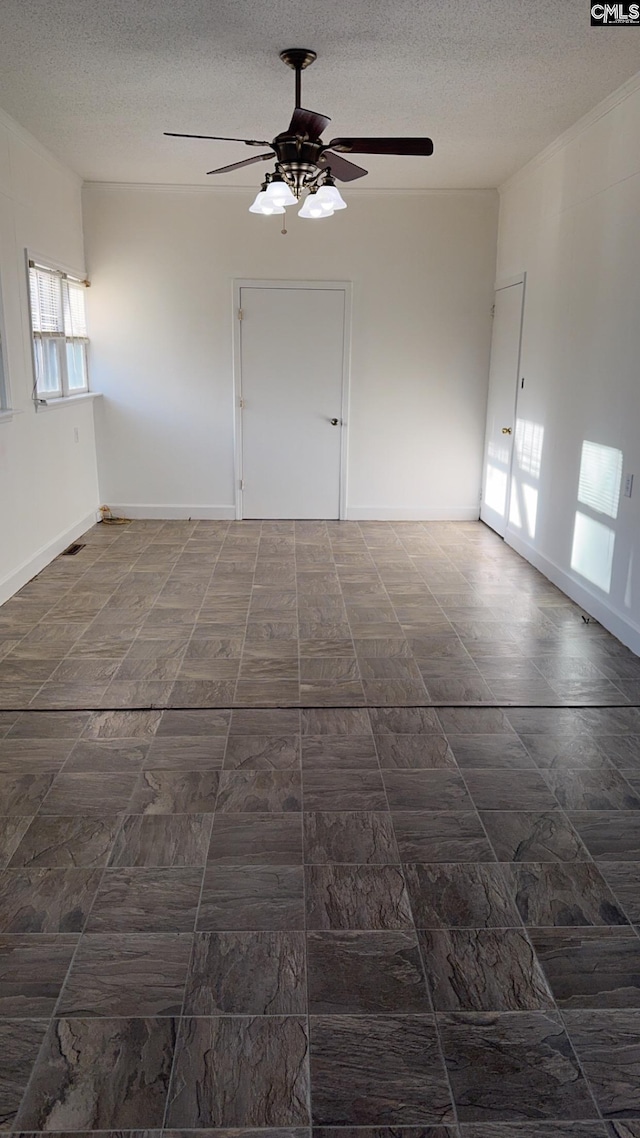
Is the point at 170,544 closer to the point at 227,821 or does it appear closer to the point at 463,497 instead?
the point at 463,497

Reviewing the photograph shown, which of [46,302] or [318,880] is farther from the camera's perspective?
[46,302]

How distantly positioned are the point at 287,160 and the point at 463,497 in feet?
13.3

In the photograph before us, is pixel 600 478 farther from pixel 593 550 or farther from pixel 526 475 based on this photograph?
pixel 526 475

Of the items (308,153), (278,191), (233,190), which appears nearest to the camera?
(308,153)

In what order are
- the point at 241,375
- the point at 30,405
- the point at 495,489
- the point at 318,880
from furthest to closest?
the point at 241,375 → the point at 495,489 → the point at 30,405 → the point at 318,880

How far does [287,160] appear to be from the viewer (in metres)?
3.59

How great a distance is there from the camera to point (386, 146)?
11.2 ft

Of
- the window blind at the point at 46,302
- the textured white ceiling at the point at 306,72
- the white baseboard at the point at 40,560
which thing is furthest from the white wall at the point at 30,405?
the textured white ceiling at the point at 306,72

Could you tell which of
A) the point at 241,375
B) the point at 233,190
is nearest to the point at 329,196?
the point at 233,190

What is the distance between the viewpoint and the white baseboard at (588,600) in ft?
13.2

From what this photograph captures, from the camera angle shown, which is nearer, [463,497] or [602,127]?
[602,127]

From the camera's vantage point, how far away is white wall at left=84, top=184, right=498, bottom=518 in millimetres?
6516

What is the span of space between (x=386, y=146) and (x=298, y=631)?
7.65 feet

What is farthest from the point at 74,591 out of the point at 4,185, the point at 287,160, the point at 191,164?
the point at 191,164
